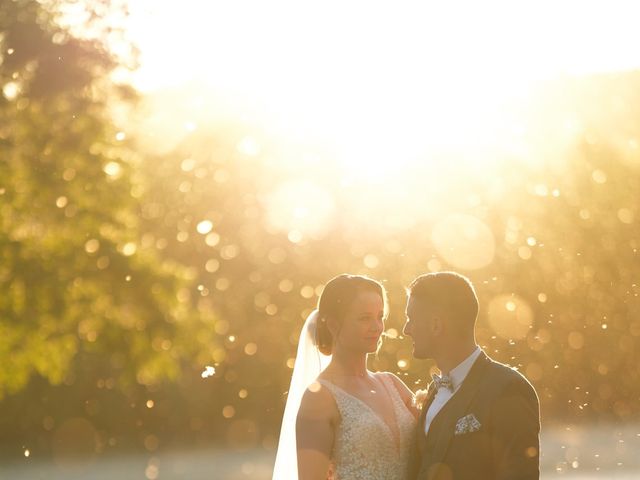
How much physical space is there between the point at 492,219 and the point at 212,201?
1065cm

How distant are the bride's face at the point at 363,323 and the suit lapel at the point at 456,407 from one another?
1.01 meters

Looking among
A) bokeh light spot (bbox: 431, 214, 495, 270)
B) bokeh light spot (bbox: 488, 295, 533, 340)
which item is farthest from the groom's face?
bokeh light spot (bbox: 431, 214, 495, 270)

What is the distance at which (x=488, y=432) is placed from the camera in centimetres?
487

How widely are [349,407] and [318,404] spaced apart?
0.71 feet

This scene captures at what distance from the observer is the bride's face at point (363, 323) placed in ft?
20.0

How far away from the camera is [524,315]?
1302cm

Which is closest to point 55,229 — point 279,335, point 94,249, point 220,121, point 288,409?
point 94,249

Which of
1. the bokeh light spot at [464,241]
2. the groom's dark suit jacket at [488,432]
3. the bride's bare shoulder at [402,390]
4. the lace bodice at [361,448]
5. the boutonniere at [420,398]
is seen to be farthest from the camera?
the bokeh light spot at [464,241]

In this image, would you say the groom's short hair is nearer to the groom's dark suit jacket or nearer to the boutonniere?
the groom's dark suit jacket

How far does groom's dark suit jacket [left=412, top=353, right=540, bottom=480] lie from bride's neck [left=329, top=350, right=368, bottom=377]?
3.69ft

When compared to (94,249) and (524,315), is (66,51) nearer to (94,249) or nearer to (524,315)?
(94,249)

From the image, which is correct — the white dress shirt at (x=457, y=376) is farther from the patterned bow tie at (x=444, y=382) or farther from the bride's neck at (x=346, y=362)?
the bride's neck at (x=346, y=362)

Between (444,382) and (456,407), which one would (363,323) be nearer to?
(444,382)

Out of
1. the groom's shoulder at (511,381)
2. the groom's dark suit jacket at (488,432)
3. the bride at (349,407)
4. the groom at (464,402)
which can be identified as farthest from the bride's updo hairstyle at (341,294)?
the groom's shoulder at (511,381)
